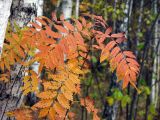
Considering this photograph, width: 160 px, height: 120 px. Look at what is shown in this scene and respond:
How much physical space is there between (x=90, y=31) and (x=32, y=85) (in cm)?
67

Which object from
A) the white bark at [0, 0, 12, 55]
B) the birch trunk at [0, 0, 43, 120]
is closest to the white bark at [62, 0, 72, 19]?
the birch trunk at [0, 0, 43, 120]

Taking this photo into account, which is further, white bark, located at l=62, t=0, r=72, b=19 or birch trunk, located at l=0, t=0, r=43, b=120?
white bark, located at l=62, t=0, r=72, b=19

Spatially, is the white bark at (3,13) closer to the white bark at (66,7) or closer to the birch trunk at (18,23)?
the birch trunk at (18,23)

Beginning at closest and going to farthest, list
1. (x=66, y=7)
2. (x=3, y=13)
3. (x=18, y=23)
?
(x=3, y=13)
(x=18, y=23)
(x=66, y=7)

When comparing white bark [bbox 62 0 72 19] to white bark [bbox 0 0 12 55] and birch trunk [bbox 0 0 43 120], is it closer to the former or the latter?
birch trunk [bbox 0 0 43 120]

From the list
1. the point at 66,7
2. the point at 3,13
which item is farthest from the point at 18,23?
the point at 66,7

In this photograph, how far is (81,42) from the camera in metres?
2.33

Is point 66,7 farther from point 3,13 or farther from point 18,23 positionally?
point 3,13

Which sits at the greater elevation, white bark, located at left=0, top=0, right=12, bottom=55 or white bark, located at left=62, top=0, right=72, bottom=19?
white bark, located at left=62, top=0, right=72, bottom=19

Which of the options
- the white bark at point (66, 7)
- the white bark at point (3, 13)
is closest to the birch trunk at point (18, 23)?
the white bark at point (3, 13)

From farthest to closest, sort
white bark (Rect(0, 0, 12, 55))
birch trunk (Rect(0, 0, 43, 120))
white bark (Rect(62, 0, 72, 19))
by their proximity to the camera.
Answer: white bark (Rect(62, 0, 72, 19)) < birch trunk (Rect(0, 0, 43, 120)) < white bark (Rect(0, 0, 12, 55))

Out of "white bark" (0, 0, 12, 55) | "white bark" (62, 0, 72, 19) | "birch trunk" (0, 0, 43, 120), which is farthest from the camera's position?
"white bark" (62, 0, 72, 19)

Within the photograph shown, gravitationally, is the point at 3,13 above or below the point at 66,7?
below

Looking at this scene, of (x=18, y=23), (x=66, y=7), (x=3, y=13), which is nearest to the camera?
(x=3, y=13)
